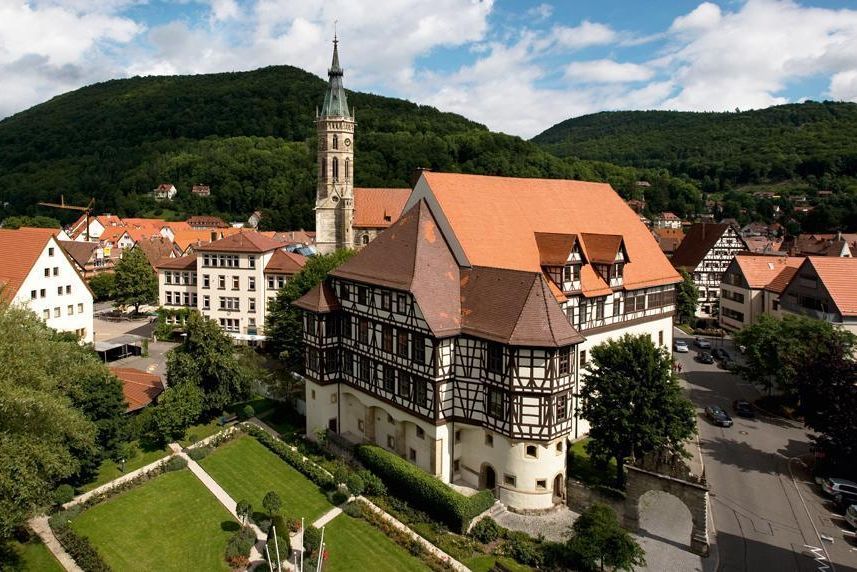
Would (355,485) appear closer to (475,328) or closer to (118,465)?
(475,328)

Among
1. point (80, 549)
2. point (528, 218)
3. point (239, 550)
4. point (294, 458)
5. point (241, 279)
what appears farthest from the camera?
point (241, 279)

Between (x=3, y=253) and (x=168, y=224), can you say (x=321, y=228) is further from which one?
(x=168, y=224)

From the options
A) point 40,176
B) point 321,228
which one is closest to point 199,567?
point 321,228

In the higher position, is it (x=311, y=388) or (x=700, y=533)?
(x=311, y=388)

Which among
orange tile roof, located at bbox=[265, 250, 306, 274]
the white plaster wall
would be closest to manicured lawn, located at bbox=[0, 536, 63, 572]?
the white plaster wall

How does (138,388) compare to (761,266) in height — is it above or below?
below

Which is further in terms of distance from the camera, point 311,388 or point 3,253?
point 3,253

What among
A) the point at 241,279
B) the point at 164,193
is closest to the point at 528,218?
the point at 241,279
